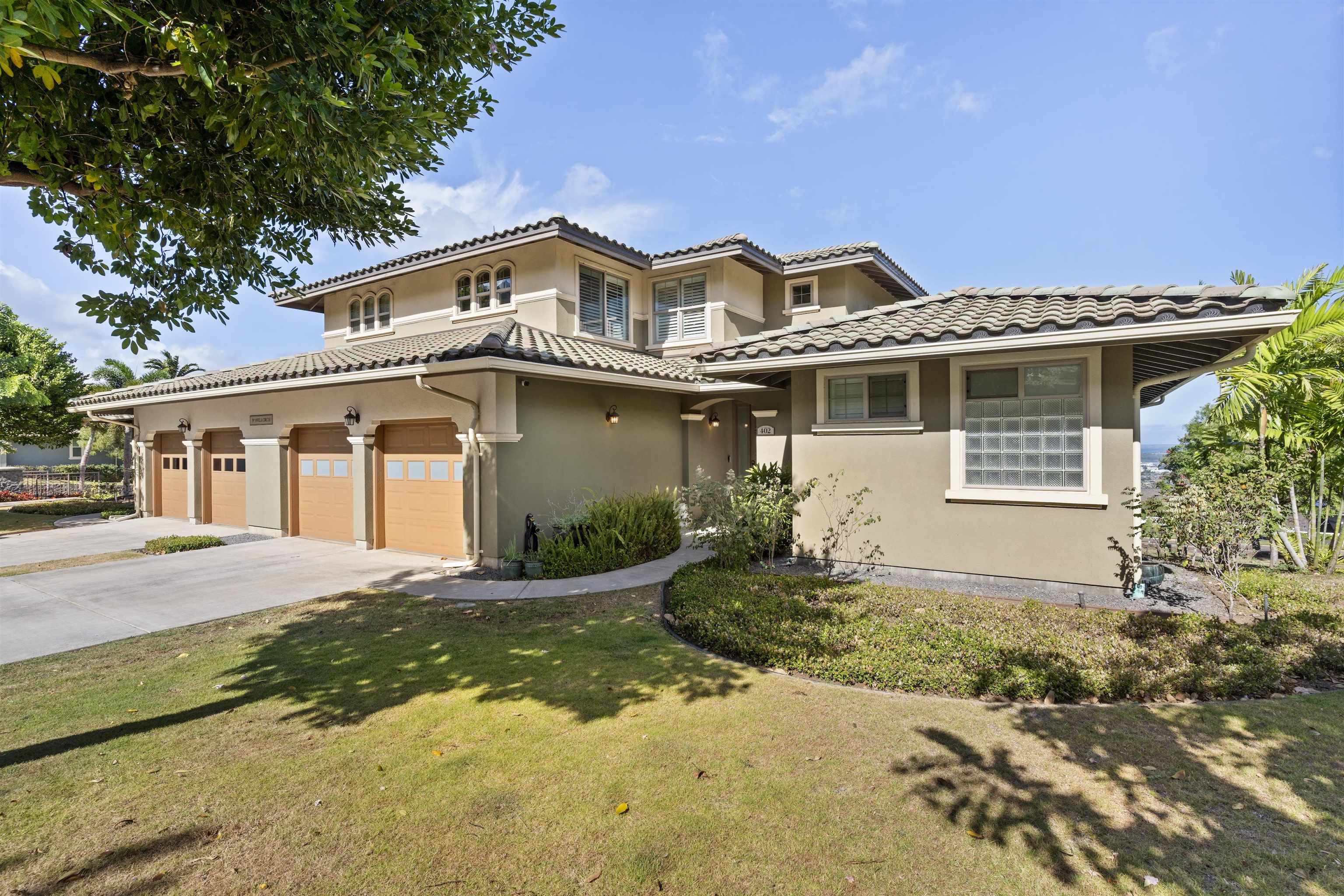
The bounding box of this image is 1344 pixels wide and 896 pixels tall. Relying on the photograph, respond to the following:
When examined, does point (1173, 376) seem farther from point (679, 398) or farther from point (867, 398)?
point (679, 398)

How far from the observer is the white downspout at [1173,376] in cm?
706

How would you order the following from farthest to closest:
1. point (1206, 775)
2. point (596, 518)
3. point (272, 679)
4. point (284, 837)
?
1. point (596, 518)
2. point (272, 679)
3. point (1206, 775)
4. point (284, 837)

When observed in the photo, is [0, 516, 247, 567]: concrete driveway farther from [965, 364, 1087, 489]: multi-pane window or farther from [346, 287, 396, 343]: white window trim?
[965, 364, 1087, 489]: multi-pane window

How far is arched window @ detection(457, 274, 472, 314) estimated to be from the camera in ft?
48.1

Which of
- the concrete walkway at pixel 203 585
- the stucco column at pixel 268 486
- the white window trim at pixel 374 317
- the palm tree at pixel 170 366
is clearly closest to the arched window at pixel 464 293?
the white window trim at pixel 374 317

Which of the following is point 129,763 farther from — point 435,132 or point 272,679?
point 435,132

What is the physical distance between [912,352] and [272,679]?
26.8 ft

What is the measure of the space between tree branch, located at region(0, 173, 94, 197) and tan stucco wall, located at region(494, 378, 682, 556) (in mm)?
6175

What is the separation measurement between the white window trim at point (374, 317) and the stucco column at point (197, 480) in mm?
5100

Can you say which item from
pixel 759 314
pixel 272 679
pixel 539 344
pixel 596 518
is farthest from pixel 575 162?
pixel 272 679

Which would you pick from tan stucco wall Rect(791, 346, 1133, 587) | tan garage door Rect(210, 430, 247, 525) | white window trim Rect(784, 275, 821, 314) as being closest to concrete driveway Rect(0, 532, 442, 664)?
tan garage door Rect(210, 430, 247, 525)

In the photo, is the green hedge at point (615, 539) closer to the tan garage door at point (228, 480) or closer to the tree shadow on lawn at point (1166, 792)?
the tree shadow on lawn at point (1166, 792)

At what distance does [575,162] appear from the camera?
15984mm

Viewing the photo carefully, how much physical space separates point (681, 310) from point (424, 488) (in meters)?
7.66
